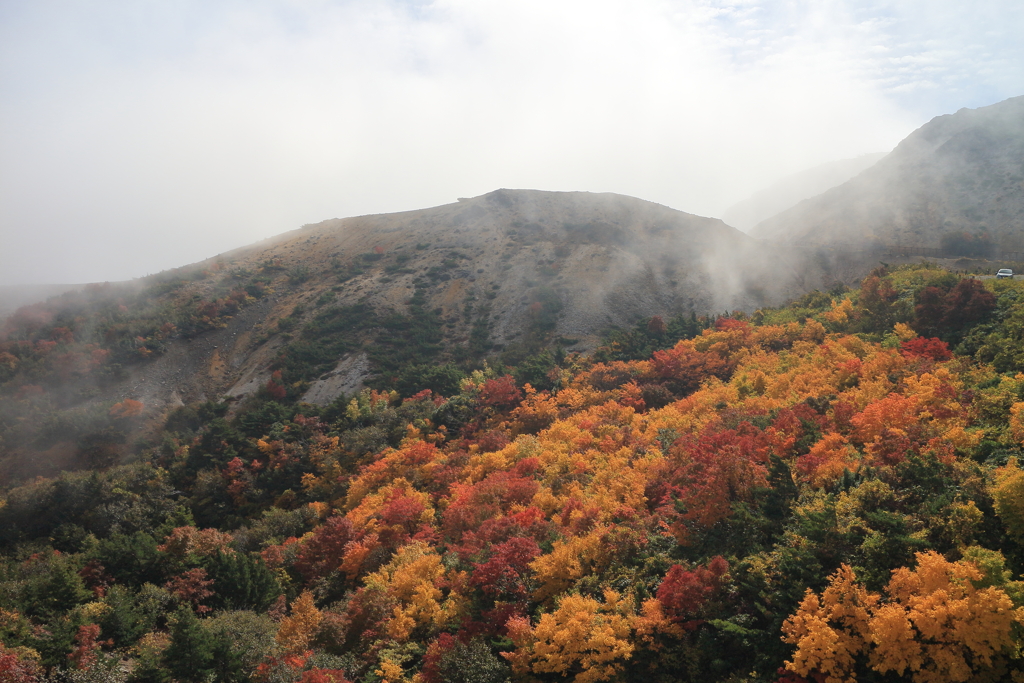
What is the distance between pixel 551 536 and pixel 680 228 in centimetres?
5638

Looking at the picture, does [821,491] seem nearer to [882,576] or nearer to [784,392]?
[882,576]

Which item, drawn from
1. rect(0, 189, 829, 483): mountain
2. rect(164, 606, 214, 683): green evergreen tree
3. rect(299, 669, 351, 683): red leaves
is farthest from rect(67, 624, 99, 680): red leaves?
rect(0, 189, 829, 483): mountain

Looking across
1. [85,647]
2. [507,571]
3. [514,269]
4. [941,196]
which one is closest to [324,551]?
[85,647]

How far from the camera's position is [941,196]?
233 feet

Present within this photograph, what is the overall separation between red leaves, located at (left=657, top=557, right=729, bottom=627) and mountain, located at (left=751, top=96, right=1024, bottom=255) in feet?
225

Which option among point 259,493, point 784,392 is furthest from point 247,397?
point 784,392

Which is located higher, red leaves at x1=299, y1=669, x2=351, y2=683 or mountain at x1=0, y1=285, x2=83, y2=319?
mountain at x1=0, y1=285, x2=83, y2=319

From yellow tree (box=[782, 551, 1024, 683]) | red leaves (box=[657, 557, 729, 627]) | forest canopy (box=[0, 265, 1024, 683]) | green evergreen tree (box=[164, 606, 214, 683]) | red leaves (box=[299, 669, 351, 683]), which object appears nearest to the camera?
yellow tree (box=[782, 551, 1024, 683])

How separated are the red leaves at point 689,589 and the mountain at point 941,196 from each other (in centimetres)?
6845

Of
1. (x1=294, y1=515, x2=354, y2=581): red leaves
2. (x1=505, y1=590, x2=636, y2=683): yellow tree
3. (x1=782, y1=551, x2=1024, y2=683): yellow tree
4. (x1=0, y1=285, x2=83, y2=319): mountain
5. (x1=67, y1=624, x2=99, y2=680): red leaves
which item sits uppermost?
(x1=0, y1=285, x2=83, y2=319): mountain

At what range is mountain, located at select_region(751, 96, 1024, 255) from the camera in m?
63.7

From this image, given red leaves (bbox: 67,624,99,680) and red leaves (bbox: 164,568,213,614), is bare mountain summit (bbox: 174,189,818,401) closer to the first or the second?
red leaves (bbox: 164,568,213,614)

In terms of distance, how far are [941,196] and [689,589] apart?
84.9 m

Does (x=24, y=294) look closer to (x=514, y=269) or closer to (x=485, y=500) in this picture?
(x=514, y=269)
